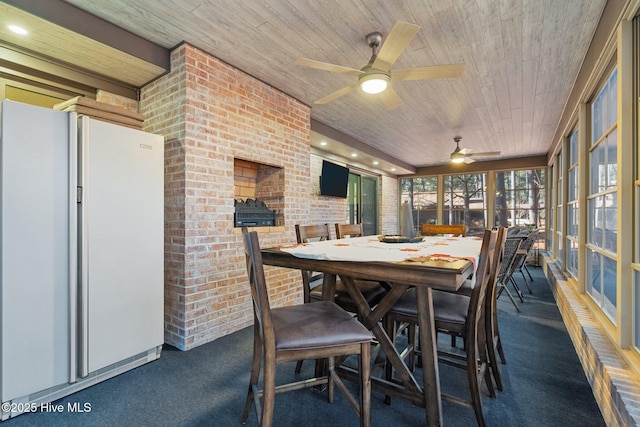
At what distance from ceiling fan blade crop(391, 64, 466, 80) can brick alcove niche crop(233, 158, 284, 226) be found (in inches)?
66.5

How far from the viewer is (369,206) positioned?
24.0ft

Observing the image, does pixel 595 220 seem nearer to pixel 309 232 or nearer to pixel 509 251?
pixel 509 251

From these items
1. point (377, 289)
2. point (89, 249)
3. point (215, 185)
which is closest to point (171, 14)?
point (215, 185)

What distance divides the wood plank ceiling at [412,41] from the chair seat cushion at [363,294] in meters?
1.89

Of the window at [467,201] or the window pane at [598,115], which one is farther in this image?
the window at [467,201]

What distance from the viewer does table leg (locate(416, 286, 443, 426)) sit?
134cm

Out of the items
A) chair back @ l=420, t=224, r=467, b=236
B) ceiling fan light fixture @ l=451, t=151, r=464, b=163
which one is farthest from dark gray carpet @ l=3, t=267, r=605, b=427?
ceiling fan light fixture @ l=451, t=151, r=464, b=163

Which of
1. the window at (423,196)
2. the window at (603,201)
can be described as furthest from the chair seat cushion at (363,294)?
→ the window at (423,196)

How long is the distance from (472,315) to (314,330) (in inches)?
30.8

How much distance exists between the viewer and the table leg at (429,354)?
1.34m

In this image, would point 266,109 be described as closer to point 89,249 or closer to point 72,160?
point 72,160

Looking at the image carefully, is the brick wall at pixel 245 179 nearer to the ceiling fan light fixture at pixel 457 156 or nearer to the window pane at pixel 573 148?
the ceiling fan light fixture at pixel 457 156

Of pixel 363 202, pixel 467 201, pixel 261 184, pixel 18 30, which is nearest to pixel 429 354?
pixel 261 184

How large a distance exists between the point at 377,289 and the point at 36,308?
2.06 m
